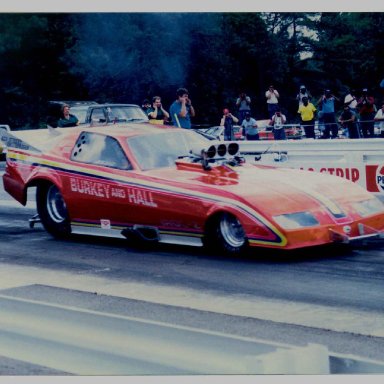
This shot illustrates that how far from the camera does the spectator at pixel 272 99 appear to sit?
797cm

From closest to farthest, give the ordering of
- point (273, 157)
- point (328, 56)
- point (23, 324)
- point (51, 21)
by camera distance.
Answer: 1. point (23, 324)
2. point (51, 21)
3. point (328, 56)
4. point (273, 157)

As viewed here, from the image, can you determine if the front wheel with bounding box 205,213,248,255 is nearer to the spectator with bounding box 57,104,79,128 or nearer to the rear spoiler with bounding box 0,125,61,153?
the spectator with bounding box 57,104,79,128

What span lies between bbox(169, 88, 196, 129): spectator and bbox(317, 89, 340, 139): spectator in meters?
1.10

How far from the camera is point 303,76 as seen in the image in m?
7.76

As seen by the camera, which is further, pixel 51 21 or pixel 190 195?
pixel 190 195

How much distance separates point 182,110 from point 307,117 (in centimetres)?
189

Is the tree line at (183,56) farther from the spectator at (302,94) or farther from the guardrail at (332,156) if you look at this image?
the guardrail at (332,156)

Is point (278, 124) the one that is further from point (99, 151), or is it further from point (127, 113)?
point (99, 151)

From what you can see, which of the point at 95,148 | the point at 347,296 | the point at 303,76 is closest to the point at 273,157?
the point at 95,148

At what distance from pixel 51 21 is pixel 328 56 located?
2159 millimetres

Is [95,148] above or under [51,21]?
under

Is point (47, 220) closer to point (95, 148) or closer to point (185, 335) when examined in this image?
point (95, 148)

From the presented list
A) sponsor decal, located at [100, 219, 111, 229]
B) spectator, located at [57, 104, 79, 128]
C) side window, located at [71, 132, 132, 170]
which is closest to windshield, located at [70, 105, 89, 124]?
spectator, located at [57, 104, 79, 128]

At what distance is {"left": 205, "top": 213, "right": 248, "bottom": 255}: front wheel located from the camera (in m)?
8.06
